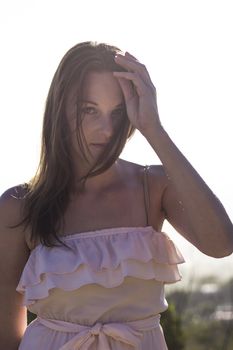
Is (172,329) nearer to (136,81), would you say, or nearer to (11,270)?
(11,270)

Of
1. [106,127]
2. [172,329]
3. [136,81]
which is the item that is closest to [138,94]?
[136,81]

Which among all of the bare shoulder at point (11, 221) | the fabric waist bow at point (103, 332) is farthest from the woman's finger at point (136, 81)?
the fabric waist bow at point (103, 332)

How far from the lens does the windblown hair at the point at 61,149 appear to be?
3.59 metres

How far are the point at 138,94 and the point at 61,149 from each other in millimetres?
360

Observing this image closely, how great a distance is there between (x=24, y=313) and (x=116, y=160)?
2.02 ft

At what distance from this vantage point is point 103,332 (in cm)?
349

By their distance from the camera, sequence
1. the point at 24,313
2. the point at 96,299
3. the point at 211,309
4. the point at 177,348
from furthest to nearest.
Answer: the point at 211,309, the point at 177,348, the point at 24,313, the point at 96,299

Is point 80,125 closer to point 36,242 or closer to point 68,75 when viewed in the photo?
point 68,75

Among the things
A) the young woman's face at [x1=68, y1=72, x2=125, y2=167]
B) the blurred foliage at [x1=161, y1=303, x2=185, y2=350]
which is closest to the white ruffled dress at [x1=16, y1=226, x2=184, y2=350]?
the young woman's face at [x1=68, y1=72, x2=125, y2=167]

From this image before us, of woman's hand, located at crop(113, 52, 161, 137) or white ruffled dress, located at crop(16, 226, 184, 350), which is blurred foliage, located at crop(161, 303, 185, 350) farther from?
woman's hand, located at crop(113, 52, 161, 137)

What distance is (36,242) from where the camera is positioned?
362cm

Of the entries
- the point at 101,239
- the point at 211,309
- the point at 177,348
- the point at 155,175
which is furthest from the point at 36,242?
the point at 211,309

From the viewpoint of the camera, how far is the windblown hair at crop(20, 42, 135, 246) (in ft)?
11.8

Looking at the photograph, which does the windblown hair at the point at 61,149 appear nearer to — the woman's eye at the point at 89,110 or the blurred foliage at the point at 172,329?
the woman's eye at the point at 89,110
